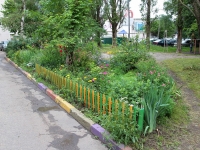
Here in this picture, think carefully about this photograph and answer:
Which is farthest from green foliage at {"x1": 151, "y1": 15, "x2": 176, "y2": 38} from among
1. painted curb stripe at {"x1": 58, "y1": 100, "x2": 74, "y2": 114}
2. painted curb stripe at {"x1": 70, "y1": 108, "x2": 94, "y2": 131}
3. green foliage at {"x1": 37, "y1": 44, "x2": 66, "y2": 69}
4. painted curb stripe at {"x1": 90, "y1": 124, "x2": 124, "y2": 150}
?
painted curb stripe at {"x1": 90, "y1": 124, "x2": 124, "y2": 150}

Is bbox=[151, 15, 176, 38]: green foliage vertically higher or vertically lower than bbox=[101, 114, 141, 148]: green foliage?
higher

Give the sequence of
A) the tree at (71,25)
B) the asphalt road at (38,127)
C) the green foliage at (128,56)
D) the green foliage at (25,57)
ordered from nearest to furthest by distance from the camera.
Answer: the asphalt road at (38,127), the tree at (71,25), the green foliage at (128,56), the green foliage at (25,57)

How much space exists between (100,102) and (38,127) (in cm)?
142

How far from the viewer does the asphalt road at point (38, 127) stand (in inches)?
146

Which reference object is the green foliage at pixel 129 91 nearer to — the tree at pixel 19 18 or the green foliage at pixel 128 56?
the green foliage at pixel 128 56

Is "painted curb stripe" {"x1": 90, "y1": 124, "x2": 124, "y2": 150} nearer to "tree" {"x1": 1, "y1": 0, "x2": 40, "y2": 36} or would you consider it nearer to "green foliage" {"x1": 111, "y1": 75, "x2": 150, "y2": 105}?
"green foliage" {"x1": 111, "y1": 75, "x2": 150, "y2": 105}

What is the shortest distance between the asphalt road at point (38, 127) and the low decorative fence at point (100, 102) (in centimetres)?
57

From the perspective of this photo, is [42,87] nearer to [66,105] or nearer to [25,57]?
[66,105]

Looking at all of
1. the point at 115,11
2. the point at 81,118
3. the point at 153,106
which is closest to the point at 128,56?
the point at 81,118

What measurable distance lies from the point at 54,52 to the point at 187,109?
253 inches

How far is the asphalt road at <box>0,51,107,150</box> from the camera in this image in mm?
3697

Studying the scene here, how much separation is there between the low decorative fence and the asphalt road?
568 mm

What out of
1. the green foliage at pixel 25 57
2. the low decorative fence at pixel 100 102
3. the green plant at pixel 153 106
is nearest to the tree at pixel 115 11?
the green foliage at pixel 25 57

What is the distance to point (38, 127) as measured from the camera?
445cm
